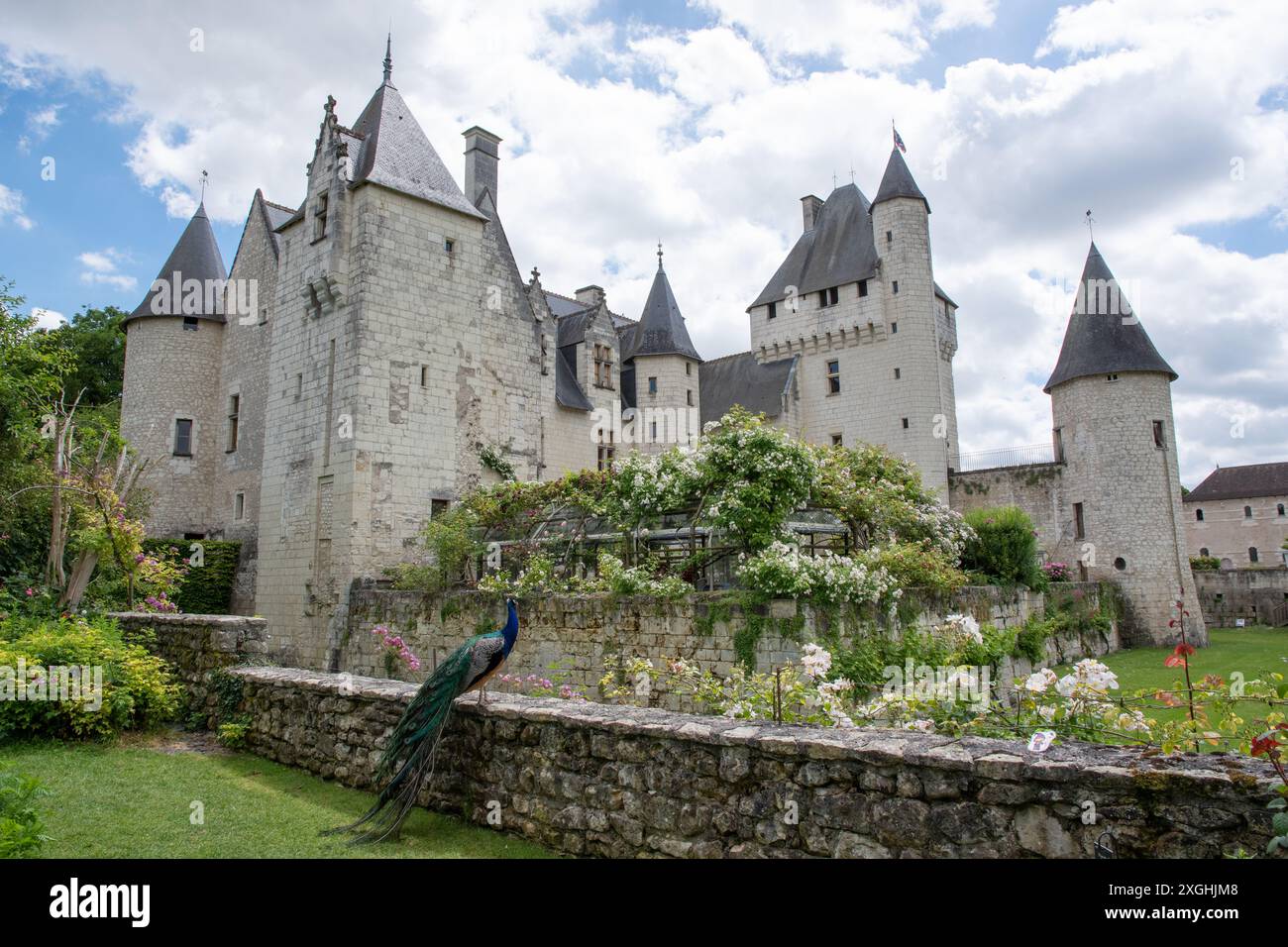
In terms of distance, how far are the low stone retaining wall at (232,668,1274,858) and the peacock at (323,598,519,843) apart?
0.30 metres

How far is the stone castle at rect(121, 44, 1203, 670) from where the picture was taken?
60.7 ft

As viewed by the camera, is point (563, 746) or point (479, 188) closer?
point (563, 746)

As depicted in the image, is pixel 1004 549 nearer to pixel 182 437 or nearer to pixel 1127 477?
pixel 1127 477


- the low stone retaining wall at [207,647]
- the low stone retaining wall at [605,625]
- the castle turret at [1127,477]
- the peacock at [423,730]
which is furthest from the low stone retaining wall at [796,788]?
the castle turret at [1127,477]

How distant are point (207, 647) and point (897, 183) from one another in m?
28.5

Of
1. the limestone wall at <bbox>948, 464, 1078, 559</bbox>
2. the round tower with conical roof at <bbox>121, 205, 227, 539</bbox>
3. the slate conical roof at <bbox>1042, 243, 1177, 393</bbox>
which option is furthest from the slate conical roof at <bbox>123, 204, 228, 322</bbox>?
the slate conical roof at <bbox>1042, 243, 1177, 393</bbox>

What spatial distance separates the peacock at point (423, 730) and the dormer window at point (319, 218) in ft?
55.6

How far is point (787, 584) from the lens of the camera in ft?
33.3

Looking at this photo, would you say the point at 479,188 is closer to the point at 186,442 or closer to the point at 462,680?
the point at 186,442

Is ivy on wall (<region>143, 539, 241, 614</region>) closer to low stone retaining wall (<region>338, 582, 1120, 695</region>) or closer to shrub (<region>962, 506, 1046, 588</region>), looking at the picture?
low stone retaining wall (<region>338, 582, 1120, 695</region>)

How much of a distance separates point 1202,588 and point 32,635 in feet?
128
